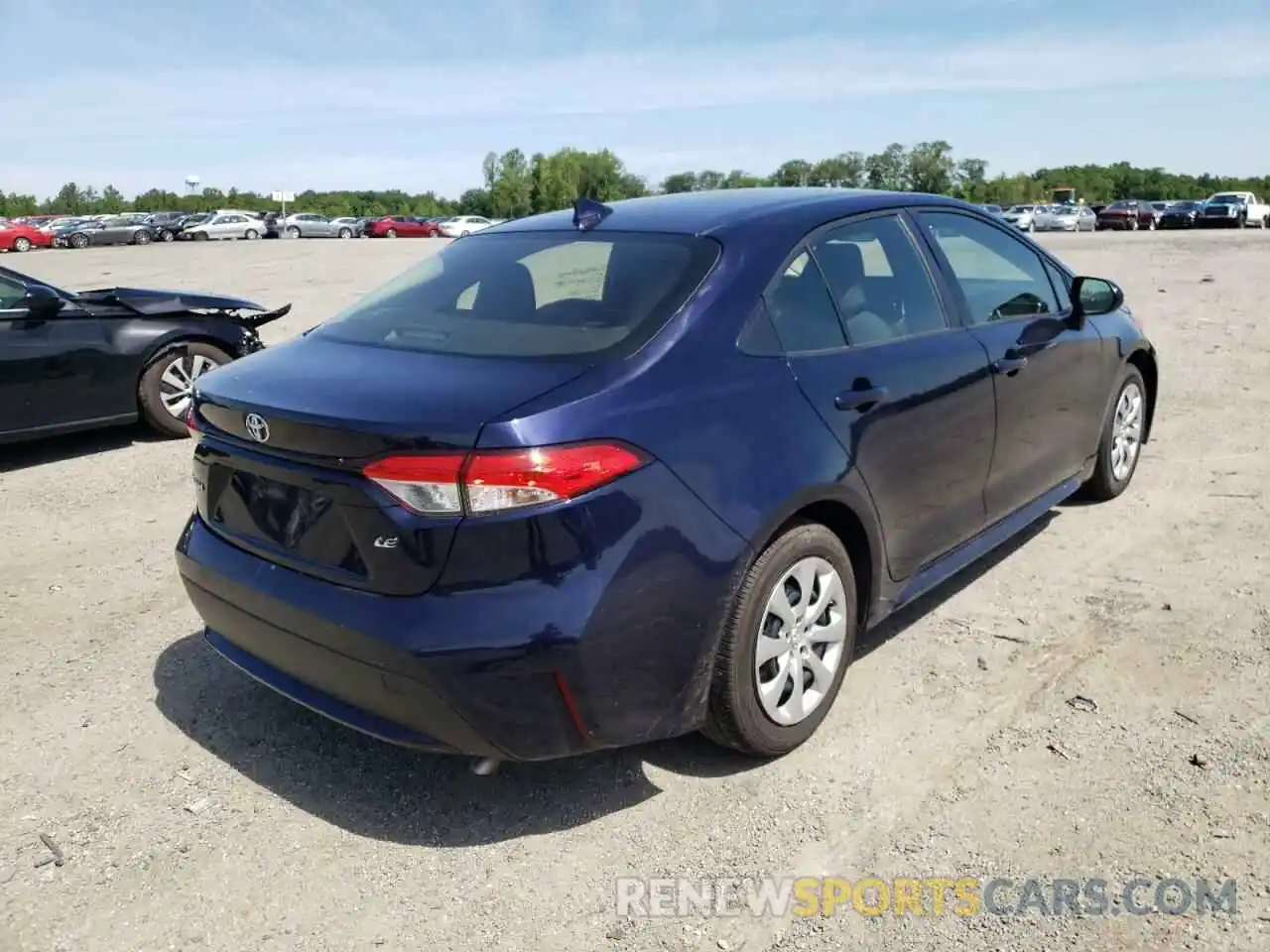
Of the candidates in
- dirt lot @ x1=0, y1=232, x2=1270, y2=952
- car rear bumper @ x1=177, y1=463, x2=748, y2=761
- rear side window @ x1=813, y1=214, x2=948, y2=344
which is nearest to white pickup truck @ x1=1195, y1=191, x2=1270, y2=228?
dirt lot @ x1=0, y1=232, x2=1270, y2=952

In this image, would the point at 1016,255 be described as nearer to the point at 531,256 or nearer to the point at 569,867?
the point at 531,256

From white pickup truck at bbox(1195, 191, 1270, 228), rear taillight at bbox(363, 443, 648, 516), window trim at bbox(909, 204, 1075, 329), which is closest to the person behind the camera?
rear taillight at bbox(363, 443, 648, 516)

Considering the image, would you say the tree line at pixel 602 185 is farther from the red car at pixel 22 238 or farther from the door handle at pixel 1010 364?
the door handle at pixel 1010 364

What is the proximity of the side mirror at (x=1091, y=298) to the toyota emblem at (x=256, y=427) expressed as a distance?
11.9ft

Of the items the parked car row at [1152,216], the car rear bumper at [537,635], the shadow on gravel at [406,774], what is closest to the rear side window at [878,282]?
the car rear bumper at [537,635]

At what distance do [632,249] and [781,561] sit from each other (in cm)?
114

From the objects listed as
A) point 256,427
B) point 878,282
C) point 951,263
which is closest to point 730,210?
point 878,282

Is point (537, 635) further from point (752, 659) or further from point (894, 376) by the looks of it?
point (894, 376)

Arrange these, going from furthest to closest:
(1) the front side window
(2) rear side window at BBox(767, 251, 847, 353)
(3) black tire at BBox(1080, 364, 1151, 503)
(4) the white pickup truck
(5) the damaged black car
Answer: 1. (4) the white pickup truck
2. (5) the damaged black car
3. (3) black tire at BBox(1080, 364, 1151, 503)
4. (1) the front side window
5. (2) rear side window at BBox(767, 251, 847, 353)

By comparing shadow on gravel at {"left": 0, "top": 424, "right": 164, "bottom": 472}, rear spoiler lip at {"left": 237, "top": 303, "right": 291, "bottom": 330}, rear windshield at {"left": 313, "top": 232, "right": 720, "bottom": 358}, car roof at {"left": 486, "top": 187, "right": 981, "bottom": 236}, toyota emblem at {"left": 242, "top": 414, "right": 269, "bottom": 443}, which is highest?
car roof at {"left": 486, "top": 187, "right": 981, "bottom": 236}

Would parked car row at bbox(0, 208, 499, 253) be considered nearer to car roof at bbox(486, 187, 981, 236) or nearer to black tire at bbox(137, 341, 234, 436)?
Answer: black tire at bbox(137, 341, 234, 436)

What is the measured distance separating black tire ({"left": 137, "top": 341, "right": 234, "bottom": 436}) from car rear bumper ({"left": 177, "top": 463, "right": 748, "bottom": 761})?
5.23 meters

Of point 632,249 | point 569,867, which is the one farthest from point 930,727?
point 632,249

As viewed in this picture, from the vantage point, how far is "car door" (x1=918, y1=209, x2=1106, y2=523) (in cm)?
416
